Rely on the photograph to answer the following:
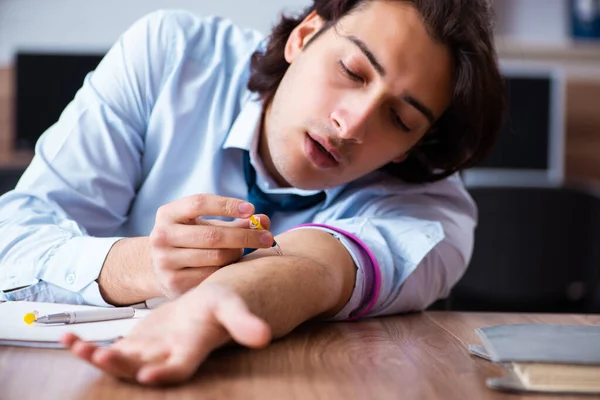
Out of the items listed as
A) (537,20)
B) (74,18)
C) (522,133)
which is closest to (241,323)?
(522,133)

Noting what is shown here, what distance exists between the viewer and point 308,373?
2.27 feet

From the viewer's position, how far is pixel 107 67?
1380 millimetres

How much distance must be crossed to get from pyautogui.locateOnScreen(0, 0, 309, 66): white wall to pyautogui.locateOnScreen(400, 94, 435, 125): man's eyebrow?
2332 mm

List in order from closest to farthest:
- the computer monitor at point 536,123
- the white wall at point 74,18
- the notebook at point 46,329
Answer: the notebook at point 46,329 → the computer monitor at point 536,123 → the white wall at point 74,18

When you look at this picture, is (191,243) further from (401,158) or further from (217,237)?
(401,158)

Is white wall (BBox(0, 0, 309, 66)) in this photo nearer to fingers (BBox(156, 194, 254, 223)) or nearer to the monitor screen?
the monitor screen

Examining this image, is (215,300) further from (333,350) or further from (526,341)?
(526,341)

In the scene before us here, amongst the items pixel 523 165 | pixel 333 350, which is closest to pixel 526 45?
pixel 523 165

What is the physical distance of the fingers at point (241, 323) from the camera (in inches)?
25.2

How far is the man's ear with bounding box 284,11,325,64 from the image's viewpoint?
1.38 m

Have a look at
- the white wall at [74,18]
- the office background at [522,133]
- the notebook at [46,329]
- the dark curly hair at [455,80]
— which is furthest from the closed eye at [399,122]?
the white wall at [74,18]

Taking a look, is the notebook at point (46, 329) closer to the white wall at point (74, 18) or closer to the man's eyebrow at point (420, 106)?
the man's eyebrow at point (420, 106)

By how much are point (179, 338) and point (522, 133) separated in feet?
9.36

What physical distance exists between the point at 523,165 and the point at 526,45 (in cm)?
70
